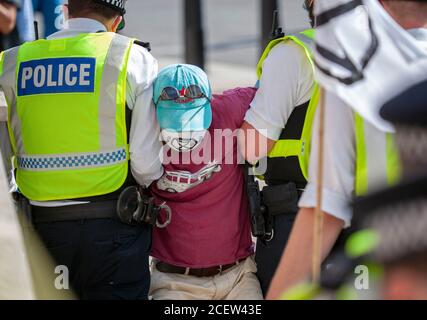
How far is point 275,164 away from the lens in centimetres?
356

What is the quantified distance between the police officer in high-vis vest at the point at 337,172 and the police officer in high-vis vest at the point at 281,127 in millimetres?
807

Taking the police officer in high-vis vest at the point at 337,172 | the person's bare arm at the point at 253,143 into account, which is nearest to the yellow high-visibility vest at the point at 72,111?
the person's bare arm at the point at 253,143

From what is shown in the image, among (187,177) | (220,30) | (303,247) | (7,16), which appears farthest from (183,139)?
(220,30)

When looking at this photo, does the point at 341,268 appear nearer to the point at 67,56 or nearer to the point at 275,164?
the point at 275,164

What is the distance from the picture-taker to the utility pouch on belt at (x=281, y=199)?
3.51m

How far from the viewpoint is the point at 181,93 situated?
3432mm

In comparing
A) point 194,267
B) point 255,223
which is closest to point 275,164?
point 255,223

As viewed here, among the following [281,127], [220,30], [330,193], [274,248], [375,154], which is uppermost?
[375,154]

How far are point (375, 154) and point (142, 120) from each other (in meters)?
1.37

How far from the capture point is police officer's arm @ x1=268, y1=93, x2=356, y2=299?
7.70 feet

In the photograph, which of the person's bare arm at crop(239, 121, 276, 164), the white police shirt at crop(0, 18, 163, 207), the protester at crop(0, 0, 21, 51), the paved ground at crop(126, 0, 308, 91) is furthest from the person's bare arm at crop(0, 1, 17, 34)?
the paved ground at crop(126, 0, 308, 91)

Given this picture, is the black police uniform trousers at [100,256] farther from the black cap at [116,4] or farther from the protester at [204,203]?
the black cap at [116,4]

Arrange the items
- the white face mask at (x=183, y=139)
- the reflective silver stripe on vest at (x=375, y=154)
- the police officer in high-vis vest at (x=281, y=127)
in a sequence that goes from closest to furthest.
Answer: the reflective silver stripe on vest at (x=375, y=154), the police officer in high-vis vest at (x=281, y=127), the white face mask at (x=183, y=139)

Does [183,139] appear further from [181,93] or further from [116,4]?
[116,4]
